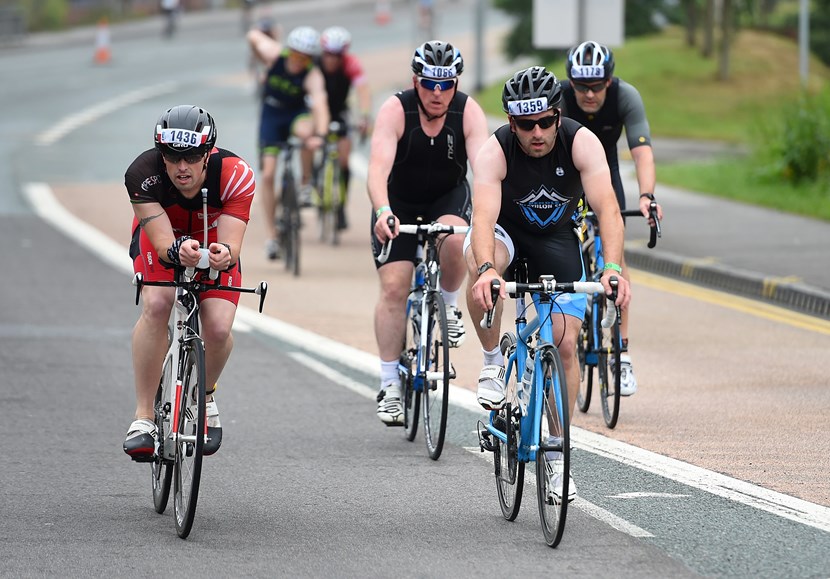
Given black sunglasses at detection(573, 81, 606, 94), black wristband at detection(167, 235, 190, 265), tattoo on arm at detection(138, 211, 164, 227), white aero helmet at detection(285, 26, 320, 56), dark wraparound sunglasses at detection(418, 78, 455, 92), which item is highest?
white aero helmet at detection(285, 26, 320, 56)

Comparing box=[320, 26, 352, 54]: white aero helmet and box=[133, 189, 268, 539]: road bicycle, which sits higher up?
box=[320, 26, 352, 54]: white aero helmet

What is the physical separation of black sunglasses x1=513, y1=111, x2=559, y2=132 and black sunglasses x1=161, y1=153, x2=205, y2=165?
1.36 m

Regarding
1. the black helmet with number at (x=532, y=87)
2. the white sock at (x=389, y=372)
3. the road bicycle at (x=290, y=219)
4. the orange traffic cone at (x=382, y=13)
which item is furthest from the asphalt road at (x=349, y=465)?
the orange traffic cone at (x=382, y=13)

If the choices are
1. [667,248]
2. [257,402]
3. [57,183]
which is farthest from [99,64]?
[257,402]

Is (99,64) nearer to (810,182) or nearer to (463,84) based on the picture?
(463,84)

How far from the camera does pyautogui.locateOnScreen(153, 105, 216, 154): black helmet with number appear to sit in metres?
6.88

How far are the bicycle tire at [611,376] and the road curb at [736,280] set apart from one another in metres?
4.36

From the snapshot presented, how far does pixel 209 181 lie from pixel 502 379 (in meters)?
1.56

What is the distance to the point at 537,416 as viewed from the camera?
260 inches

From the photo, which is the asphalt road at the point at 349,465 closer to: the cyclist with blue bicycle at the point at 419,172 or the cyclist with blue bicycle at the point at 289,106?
the cyclist with blue bicycle at the point at 419,172

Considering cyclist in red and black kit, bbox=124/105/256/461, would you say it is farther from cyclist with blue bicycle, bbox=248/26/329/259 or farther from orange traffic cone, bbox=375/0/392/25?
orange traffic cone, bbox=375/0/392/25

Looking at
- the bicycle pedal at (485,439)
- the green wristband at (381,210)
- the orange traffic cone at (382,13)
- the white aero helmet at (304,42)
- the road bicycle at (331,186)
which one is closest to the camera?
the bicycle pedal at (485,439)

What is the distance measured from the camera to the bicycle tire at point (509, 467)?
22.6ft

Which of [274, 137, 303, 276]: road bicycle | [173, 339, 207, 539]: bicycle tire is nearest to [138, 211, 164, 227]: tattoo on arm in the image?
[173, 339, 207, 539]: bicycle tire
